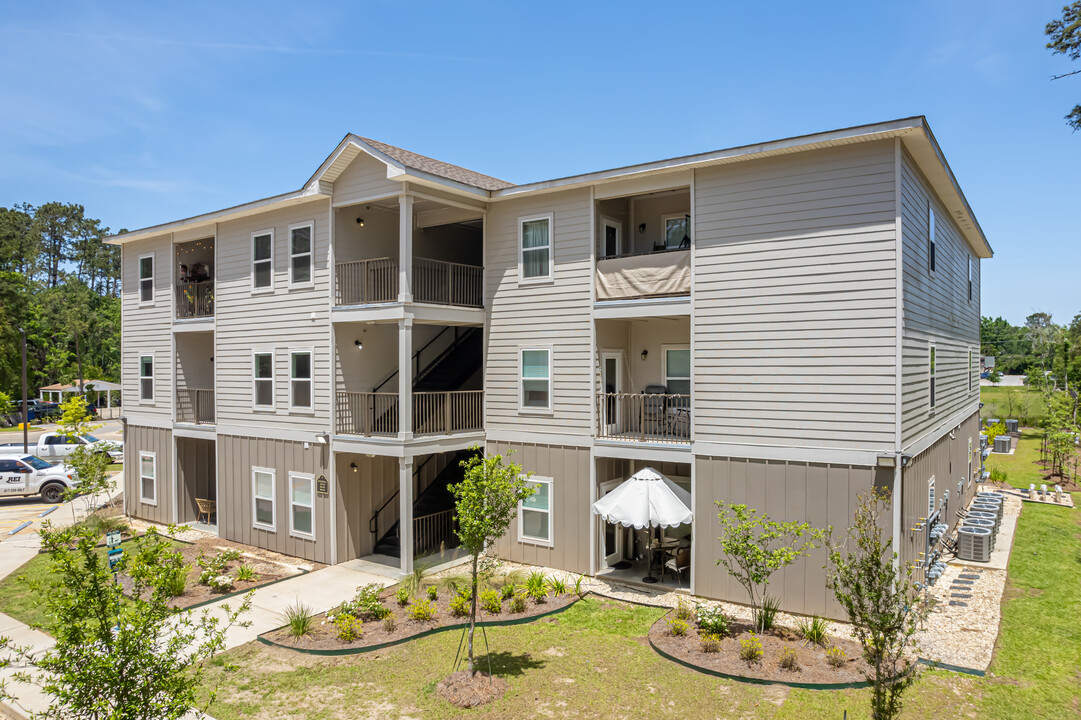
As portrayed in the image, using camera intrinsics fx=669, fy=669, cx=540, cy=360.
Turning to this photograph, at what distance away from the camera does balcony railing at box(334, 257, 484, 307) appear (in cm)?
1625

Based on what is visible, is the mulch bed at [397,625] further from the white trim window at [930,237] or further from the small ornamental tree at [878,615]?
the white trim window at [930,237]

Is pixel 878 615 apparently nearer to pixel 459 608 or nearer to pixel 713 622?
pixel 713 622

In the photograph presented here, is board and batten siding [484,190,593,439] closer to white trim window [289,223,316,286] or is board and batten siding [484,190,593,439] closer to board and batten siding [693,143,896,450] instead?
board and batten siding [693,143,896,450]

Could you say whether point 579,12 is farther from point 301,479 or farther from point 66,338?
point 66,338

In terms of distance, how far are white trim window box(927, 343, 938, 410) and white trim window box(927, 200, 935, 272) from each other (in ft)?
5.90

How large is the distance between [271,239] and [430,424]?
707 centimetres

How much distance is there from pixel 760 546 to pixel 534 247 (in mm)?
8113

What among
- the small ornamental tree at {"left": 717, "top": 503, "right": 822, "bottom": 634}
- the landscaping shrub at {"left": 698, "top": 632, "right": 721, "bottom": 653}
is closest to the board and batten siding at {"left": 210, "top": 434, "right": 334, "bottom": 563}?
the landscaping shrub at {"left": 698, "top": 632, "right": 721, "bottom": 653}

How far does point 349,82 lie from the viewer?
1731 cm

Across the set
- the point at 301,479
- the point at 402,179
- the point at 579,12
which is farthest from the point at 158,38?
the point at 301,479

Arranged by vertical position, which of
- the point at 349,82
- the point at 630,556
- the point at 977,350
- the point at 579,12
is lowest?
the point at 630,556

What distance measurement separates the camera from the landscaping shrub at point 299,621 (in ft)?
37.3

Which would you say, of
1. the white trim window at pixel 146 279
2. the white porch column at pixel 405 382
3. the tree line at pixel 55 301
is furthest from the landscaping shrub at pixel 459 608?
the tree line at pixel 55 301

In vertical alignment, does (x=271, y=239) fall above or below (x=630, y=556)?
above
